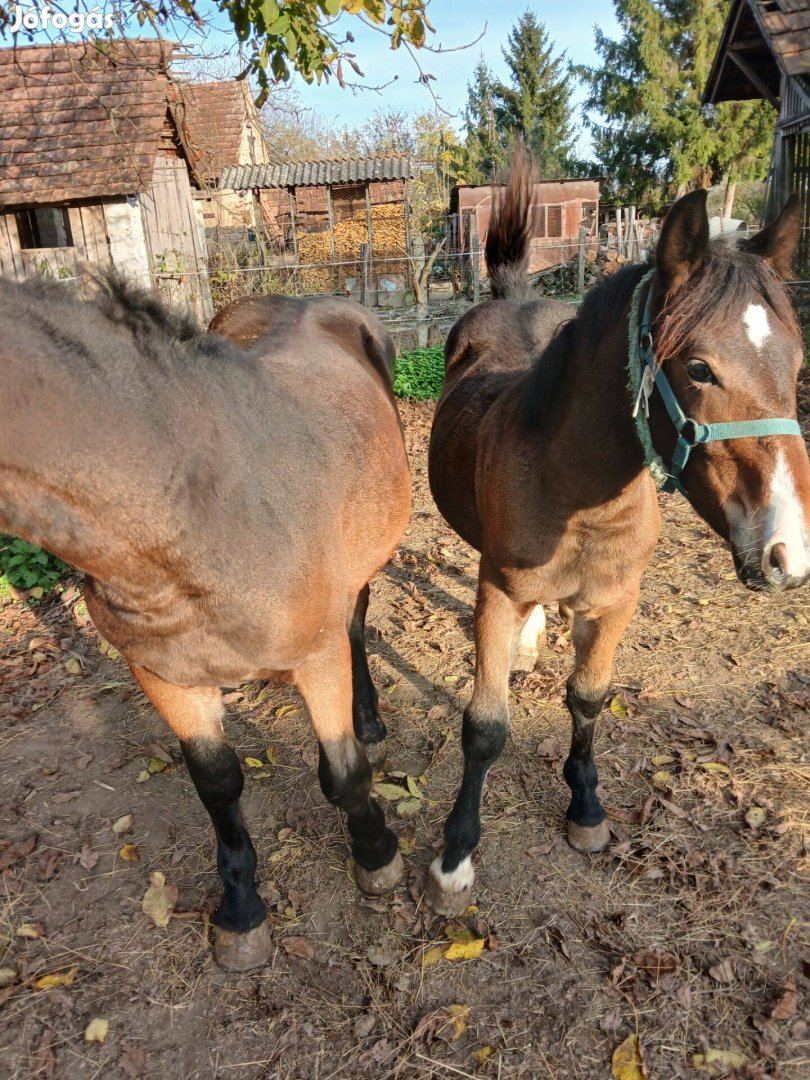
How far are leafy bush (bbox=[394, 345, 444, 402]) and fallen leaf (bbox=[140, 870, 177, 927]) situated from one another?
768 centimetres

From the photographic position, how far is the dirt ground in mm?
2021

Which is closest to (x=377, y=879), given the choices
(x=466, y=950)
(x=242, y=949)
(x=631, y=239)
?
(x=466, y=950)

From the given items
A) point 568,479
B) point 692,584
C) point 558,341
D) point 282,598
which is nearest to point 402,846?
point 282,598

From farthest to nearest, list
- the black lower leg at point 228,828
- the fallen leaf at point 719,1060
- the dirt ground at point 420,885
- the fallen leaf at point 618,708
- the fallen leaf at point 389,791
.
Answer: the fallen leaf at point 618,708, the fallen leaf at point 389,791, the black lower leg at point 228,828, the dirt ground at point 420,885, the fallen leaf at point 719,1060

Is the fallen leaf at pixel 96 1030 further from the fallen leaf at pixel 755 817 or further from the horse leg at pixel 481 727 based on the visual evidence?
the fallen leaf at pixel 755 817

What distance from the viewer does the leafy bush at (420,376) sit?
31.3 feet

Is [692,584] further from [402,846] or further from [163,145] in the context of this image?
[163,145]

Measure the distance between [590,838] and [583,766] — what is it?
262mm

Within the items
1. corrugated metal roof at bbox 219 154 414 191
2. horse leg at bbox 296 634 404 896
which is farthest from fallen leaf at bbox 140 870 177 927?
corrugated metal roof at bbox 219 154 414 191

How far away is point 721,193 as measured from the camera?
31250 millimetres

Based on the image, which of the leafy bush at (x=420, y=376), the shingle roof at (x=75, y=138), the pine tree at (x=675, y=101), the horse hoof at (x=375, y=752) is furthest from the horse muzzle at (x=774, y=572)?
the pine tree at (x=675, y=101)

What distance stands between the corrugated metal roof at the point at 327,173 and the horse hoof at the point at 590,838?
21599 millimetres

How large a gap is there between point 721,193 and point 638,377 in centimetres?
3593

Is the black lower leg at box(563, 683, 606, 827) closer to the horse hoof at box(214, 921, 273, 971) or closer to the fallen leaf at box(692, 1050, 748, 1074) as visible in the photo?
the fallen leaf at box(692, 1050, 748, 1074)
